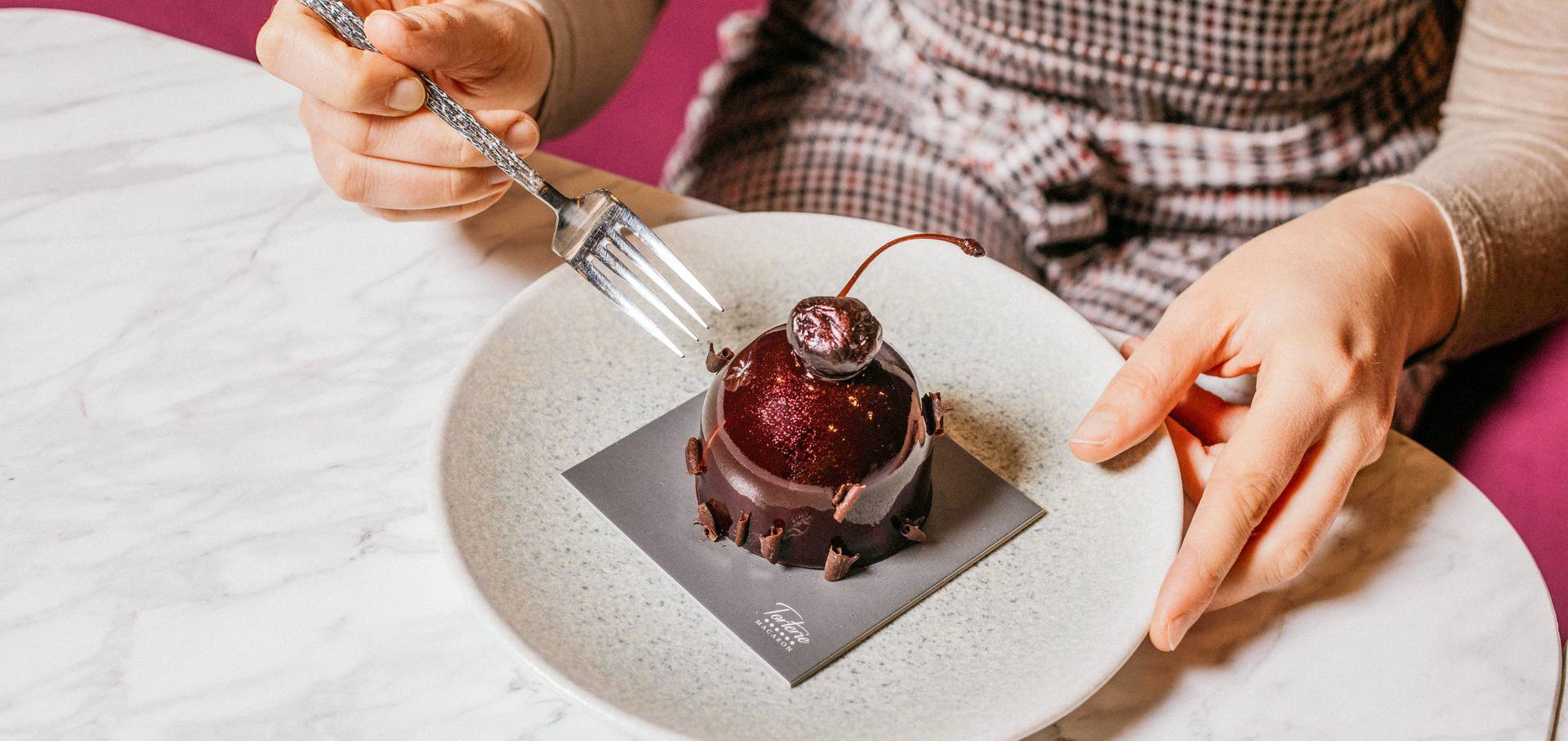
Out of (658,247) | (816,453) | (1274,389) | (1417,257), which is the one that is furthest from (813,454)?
(1417,257)

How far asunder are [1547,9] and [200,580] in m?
1.20

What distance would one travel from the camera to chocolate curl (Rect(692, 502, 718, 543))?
694mm

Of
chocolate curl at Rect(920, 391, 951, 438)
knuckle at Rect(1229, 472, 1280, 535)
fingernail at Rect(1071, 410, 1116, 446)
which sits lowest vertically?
knuckle at Rect(1229, 472, 1280, 535)

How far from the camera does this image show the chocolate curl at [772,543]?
0.67 m

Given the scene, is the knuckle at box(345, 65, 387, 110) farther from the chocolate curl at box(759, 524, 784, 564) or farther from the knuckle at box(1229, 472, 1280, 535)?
the knuckle at box(1229, 472, 1280, 535)

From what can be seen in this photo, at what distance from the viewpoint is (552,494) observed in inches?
28.6

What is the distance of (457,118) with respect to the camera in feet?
2.57

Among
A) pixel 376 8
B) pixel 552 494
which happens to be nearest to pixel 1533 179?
pixel 552 494

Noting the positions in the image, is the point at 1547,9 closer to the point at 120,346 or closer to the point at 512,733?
the point at 512,733

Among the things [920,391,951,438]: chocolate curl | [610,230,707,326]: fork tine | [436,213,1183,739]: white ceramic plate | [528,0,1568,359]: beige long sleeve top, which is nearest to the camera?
[436,213,1183,739]: white ceramic plate

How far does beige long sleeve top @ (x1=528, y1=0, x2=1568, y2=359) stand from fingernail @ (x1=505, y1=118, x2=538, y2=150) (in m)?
0.23

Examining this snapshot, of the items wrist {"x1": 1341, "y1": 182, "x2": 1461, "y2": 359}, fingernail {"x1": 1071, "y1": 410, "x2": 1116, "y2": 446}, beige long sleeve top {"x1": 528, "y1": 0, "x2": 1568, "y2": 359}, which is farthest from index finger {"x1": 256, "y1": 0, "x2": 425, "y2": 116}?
wrist {"x1": 1341, "y1": 182, "x2": 1461, "y2": 359}

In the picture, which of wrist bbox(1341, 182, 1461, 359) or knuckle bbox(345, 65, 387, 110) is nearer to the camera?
knuckle bbox(345, 65, 387, 110)

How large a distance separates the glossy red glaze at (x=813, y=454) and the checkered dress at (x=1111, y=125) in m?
0.47
